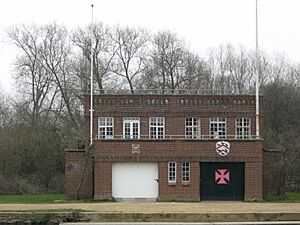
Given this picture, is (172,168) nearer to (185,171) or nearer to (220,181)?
(185,171)

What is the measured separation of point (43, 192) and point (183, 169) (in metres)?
15.5

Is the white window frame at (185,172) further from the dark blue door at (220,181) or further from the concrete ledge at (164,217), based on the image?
the concrete ledge at (164,217)

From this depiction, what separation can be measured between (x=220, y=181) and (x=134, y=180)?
5608mm

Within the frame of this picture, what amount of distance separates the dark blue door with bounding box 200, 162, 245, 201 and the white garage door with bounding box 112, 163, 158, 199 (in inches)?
125

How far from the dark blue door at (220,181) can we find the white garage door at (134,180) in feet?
10.5

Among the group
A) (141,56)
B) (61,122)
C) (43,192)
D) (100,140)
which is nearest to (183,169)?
(100,140)

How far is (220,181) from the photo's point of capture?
4103 centimetres

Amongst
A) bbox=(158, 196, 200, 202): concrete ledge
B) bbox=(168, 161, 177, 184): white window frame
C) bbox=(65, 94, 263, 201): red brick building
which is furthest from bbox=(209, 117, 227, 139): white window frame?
bbox=(158, 196, 200, 202): concrete ledge

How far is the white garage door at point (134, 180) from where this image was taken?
4094cm

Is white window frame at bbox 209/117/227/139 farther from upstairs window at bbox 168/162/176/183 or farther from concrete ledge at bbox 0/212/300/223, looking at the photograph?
concrete ledge at bbox 0/212/300/223

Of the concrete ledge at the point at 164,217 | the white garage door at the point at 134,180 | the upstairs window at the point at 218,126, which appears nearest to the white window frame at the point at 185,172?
the white garage door at the point at 134,180

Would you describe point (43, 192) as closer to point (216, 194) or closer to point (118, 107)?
point (118, 107)

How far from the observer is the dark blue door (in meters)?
41.0

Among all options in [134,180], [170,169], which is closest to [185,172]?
[170,169]
